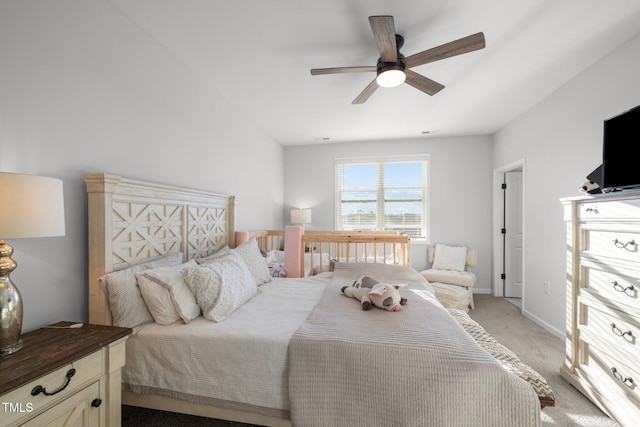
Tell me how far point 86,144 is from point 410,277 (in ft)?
8.41

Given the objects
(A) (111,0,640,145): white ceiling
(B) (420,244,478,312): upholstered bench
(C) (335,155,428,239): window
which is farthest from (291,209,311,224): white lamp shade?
(B) (420,244,478,312): upholstered bench

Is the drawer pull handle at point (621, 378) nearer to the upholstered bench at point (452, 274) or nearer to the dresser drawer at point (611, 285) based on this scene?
the dresser drawer at point (611, 285)

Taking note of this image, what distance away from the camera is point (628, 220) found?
1539mm

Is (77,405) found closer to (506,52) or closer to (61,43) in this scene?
(61,43)

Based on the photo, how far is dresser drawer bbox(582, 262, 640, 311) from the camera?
151cm

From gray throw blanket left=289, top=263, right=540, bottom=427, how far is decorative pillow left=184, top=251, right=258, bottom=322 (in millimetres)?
518

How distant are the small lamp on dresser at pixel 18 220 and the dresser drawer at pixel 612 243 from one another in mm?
2860

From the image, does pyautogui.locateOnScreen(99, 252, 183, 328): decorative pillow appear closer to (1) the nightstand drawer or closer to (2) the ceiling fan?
(1) the nightstand drawer

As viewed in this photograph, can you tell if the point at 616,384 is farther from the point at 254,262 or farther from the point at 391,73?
the point at 254,262

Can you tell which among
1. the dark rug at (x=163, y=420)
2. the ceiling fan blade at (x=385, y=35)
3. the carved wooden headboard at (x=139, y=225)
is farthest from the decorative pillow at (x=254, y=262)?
the ceiling fan blade at (x=385, y=35)

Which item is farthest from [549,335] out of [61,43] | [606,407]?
[61,43]

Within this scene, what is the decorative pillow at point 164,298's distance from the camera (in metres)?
1.53

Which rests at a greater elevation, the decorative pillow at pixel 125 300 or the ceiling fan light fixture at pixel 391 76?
the ceiling fan light fixture at pixel 391 76

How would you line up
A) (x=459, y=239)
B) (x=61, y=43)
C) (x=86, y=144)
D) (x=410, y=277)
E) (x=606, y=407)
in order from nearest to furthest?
1. (x=61, y=43)
2. (x=86, y=144)
3. (x=606, y=407)
4. (x=410, y=277)
5. (x=459, y=239)
